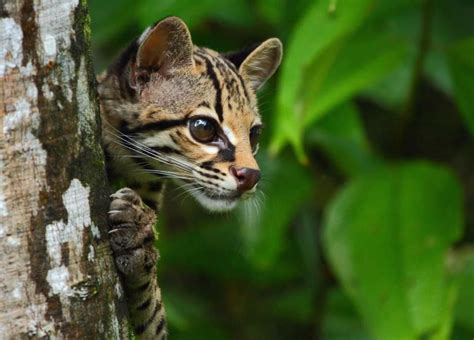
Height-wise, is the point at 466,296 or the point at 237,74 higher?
the point at 237,74

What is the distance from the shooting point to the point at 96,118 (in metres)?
3.40

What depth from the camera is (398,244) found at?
225 inches

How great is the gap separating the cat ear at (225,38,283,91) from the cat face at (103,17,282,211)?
32 cm

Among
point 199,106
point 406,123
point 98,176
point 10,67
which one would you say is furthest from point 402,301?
point 10,67

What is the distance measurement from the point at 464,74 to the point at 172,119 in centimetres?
236

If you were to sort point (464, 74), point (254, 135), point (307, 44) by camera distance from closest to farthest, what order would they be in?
point (254, 135), point (307, 44), point (464, 74)

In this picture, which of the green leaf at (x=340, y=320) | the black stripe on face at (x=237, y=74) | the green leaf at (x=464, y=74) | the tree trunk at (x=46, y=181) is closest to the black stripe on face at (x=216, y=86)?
the black stripe on face at (x=237, y=74)

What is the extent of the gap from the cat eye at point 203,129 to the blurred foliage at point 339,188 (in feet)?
1.55

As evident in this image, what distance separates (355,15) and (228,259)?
2790 mm

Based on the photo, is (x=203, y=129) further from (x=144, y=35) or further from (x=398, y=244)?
(x=398, y=244)

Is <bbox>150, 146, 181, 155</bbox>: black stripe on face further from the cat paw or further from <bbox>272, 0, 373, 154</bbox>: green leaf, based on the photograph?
<bbox>272, 0, 373, 154</bbox>: green leaf

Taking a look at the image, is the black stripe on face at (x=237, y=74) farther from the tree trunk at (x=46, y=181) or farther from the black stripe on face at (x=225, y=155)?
the tree trunk at (x=46, y=181)

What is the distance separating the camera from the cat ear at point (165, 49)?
169 inches

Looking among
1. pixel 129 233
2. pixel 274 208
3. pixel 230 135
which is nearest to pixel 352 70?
pixel 274 208
